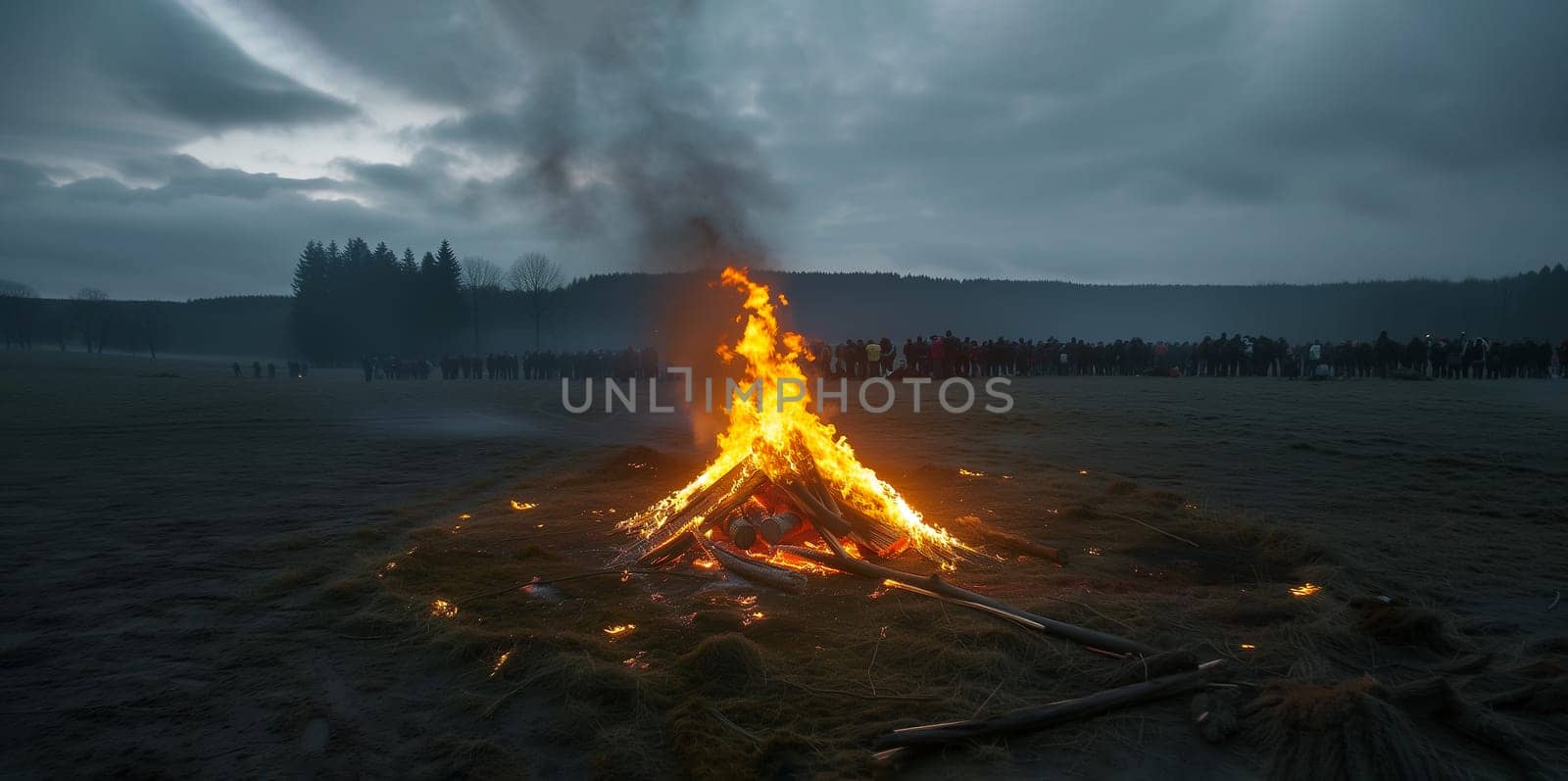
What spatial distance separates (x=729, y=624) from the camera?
565 cm

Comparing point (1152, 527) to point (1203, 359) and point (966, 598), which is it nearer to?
point (966, 598)

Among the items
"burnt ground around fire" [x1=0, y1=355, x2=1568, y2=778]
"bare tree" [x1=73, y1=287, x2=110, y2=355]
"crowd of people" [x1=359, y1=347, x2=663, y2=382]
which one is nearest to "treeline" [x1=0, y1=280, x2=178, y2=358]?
"bare tree" [x1=73, y1=287, x2=110, y2=355]

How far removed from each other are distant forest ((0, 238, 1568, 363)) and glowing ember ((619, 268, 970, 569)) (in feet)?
104

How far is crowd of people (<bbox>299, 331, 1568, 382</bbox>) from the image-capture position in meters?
28.6

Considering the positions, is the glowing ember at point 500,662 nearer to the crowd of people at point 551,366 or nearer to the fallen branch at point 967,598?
the fallen branch at point 967,598

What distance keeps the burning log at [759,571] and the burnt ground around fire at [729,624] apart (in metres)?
0.20

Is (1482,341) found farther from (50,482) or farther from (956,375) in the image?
(50,482)

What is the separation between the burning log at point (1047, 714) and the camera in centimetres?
393

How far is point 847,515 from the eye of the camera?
25.8 ft

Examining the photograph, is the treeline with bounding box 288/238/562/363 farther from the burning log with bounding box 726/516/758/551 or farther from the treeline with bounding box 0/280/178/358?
the burning log with bounding box 726/516/758/551

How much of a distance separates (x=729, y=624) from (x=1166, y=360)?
110ft

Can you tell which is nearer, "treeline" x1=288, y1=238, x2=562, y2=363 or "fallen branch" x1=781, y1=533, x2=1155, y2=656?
"fallen branch" x1=781, y1=533, x2=1155, y2=656

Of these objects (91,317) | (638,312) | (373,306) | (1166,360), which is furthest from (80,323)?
(1166,360)

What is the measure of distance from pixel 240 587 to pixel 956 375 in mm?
26018
